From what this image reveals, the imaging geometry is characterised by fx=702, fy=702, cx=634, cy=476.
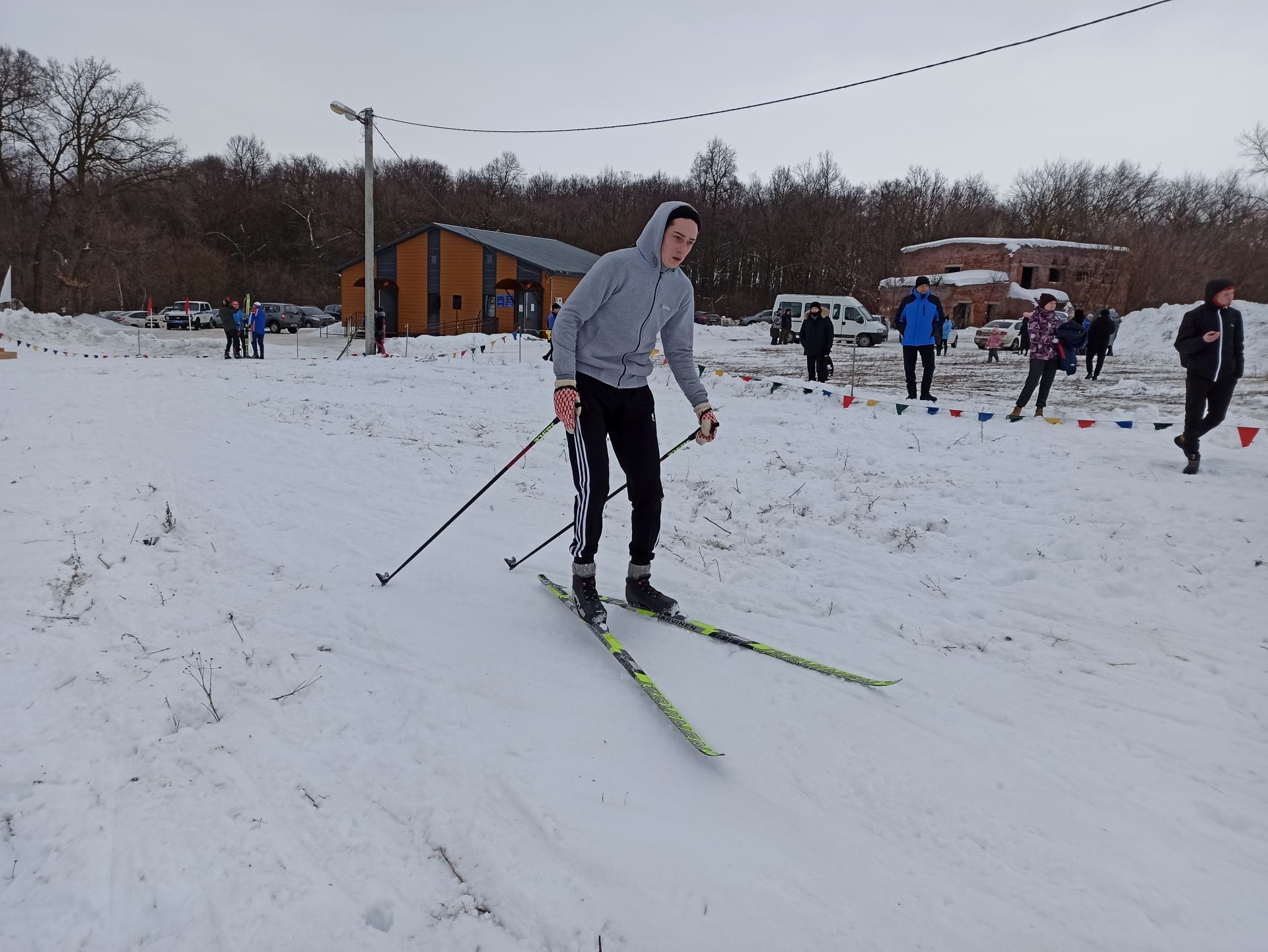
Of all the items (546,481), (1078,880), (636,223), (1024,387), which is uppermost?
(636,223)

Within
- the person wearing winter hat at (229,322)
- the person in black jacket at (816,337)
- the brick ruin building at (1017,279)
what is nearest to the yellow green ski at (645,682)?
the person in black jacket at (816,337)

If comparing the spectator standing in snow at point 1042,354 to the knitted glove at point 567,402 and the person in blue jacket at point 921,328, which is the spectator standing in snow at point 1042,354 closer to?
the person in blue jacket at point 921,328

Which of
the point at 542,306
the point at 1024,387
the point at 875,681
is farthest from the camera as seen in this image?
the point at 542,306

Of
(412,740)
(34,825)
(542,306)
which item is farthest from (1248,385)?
(542,306)

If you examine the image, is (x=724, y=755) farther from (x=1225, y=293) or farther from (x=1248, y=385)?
(x=1248, y=385)

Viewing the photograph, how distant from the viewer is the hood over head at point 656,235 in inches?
142

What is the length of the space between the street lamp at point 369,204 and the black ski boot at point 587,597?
1852 cm

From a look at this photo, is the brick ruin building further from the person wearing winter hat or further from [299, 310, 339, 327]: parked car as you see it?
the person wearing winter hat

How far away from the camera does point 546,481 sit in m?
6.61

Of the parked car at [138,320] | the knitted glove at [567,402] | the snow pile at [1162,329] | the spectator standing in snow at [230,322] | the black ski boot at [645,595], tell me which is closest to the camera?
the knitted glove at [567,402]

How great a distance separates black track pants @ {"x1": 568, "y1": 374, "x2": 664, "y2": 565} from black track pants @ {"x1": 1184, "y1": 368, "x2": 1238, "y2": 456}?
576 cm

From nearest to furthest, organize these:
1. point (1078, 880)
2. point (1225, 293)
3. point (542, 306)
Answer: point (1078, 880)
point (1225, 293)
point (542, 306)

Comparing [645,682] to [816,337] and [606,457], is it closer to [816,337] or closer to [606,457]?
[606,457]

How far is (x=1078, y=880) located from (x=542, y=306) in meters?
37.2
